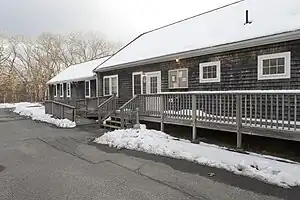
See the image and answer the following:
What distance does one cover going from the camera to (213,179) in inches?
206

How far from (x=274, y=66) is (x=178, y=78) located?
14.7 ft

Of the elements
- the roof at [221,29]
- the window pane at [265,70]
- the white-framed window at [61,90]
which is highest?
the roof at [221,29]

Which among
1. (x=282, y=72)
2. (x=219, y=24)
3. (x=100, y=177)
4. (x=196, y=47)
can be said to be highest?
(x=219, y=24)

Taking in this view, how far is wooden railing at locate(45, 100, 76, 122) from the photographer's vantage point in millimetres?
14252

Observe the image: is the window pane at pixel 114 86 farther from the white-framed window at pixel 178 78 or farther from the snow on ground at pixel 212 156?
the snow on ground at pixel 212 156

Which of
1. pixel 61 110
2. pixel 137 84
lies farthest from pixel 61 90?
pixel 137 84

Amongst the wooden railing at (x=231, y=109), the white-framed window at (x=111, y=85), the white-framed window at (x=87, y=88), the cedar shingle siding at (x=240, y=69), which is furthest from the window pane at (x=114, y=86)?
the white-framed window at (x=87, y=88)

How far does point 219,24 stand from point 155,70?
3.64 meters

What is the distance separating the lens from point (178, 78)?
41.1 ft

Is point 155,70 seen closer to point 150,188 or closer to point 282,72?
point 282,72

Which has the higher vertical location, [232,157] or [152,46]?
[152,46]

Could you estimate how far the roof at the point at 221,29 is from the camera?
9.41 meters

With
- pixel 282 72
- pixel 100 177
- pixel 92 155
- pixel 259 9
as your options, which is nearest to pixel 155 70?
pixel 259 9

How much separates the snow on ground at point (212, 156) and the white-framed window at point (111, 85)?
7.69 meters
